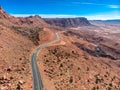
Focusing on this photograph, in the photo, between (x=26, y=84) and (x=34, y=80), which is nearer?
(x=26, y=84)

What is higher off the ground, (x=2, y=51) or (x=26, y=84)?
(x=2, y=51)

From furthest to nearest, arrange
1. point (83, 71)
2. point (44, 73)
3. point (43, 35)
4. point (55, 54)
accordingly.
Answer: point (43, 35) → point (55, 54) → point (83, 71) → point (44, 73)

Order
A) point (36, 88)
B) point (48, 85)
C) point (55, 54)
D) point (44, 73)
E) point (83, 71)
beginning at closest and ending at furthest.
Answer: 1. point (36, 88)
2. point (48, 85)
3. point (44, 73)
4. point (83, 71)
5. point (55, 54)

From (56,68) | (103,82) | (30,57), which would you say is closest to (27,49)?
(30,57)

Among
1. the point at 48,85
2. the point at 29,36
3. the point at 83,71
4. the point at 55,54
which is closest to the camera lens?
the point at 48,85

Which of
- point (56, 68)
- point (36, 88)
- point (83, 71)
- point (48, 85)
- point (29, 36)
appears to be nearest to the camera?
point (36, 88)

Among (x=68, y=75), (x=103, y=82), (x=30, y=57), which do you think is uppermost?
(x=30, y=57)

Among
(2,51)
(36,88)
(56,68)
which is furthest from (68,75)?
(2,51)

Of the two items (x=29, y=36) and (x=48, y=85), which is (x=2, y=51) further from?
(x=29, y=36)

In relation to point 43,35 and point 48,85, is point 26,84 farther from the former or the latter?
point 43,35
